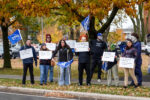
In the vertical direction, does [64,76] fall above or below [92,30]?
below

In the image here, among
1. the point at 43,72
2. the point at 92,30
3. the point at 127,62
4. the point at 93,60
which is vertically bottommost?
the point at 43,72

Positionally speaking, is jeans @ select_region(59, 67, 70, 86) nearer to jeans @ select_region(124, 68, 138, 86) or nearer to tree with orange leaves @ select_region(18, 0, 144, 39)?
jeans @ select_region(124, 68, 138, 86)

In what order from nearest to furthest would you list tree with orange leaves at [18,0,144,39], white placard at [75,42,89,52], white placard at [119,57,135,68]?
white placard at [119,57,135,68], white placard at [75,42,89,52], tree with orange leaves at [18,0,144,39]

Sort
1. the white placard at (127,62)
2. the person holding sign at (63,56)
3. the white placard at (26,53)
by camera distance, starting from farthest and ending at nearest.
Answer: the white placard at (26,53) < the person holding sign at (63,56) < the white placard at (127,62)

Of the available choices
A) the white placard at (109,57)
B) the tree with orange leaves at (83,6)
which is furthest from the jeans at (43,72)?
the tree with orange leaves at (83,6)

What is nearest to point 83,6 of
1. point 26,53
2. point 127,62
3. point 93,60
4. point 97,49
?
point 97,49

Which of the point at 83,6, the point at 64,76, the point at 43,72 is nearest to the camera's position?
the point at 64,76

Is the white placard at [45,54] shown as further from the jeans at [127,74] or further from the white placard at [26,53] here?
the jeans at [127,74]

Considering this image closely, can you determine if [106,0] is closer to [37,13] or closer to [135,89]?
[37,13]

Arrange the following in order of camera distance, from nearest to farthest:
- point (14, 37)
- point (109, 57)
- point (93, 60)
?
point (109, 57)
point (93, 60)
point (14, 37)

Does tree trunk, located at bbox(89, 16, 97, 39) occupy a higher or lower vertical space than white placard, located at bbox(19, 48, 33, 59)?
higher

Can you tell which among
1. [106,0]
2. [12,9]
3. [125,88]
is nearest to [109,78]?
[125,88]

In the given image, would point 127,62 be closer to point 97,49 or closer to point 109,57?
point 109,57

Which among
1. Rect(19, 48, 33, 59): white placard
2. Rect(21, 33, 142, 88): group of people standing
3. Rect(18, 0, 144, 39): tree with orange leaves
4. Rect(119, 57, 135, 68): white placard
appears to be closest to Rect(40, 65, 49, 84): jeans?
Rect(21, 33, 142, 88): group of people standing
